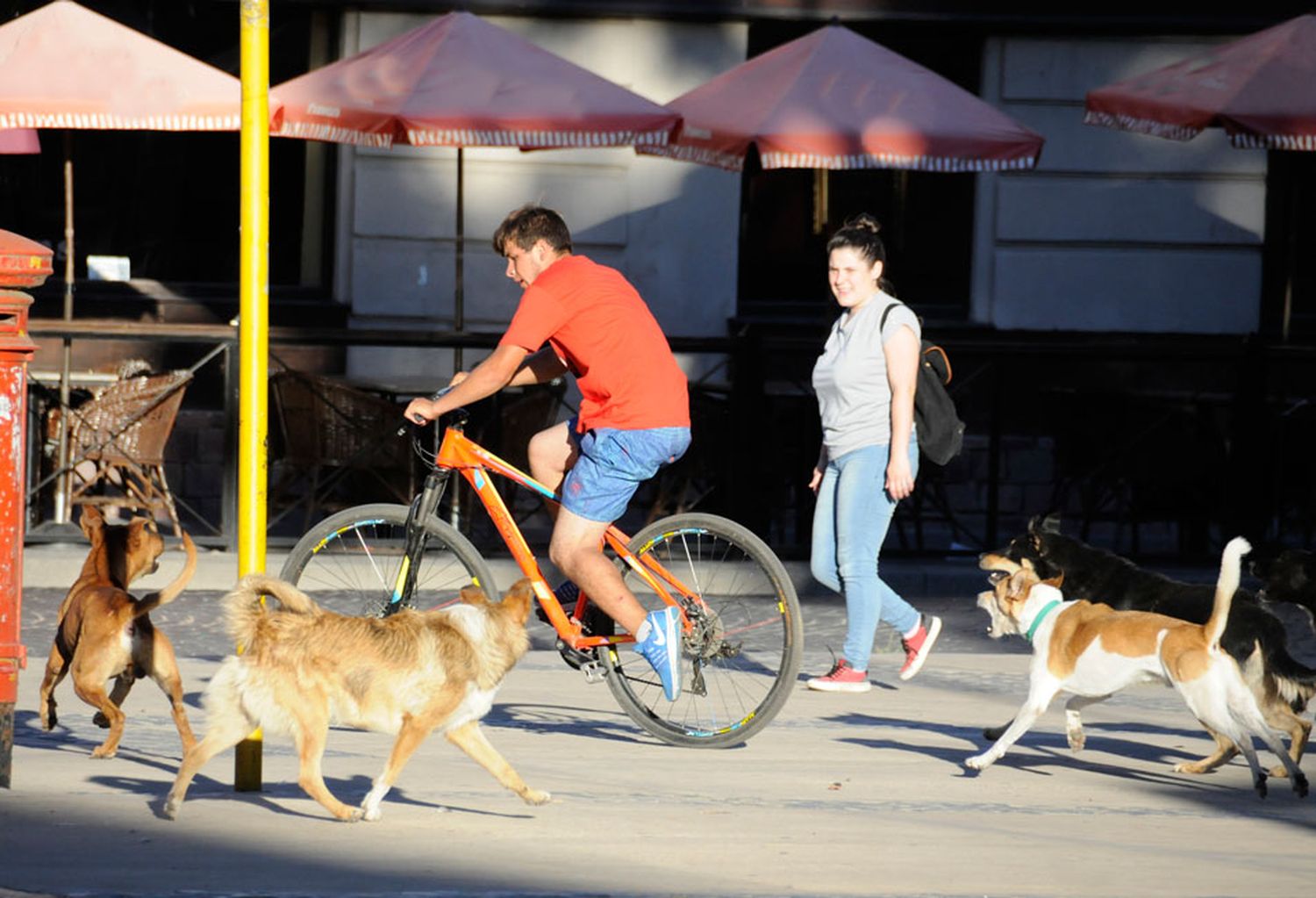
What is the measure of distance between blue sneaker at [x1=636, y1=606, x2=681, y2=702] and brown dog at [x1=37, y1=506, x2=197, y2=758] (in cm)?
149

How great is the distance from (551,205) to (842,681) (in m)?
7.86

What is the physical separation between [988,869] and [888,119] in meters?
6.93

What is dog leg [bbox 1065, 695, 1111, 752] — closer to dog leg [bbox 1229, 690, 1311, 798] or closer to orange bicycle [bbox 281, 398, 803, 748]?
dog leg [bbox 1229, 690, 1311, 798]

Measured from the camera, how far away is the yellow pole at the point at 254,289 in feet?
18.7

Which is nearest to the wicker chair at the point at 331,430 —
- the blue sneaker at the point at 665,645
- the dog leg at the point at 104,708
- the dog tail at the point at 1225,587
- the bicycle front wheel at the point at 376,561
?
the bicycle front wheel at the point at 376,561

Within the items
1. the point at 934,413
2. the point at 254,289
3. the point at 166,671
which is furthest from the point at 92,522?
the point at 934,413

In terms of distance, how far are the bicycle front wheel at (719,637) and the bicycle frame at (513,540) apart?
0.04m

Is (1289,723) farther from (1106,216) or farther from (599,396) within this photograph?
(1106,216)

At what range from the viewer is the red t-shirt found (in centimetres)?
658

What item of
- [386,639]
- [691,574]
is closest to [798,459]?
[691,574]

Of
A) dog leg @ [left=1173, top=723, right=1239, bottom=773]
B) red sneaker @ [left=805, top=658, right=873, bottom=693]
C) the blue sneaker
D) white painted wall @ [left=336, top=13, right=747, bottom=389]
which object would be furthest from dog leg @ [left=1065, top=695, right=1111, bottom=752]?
white painted wall @ [left=336, top=13, right=747, bottom=389]

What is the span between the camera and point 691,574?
23.1ft

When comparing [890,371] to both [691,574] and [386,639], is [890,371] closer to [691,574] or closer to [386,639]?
[691,574]

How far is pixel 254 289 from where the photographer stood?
577cm
